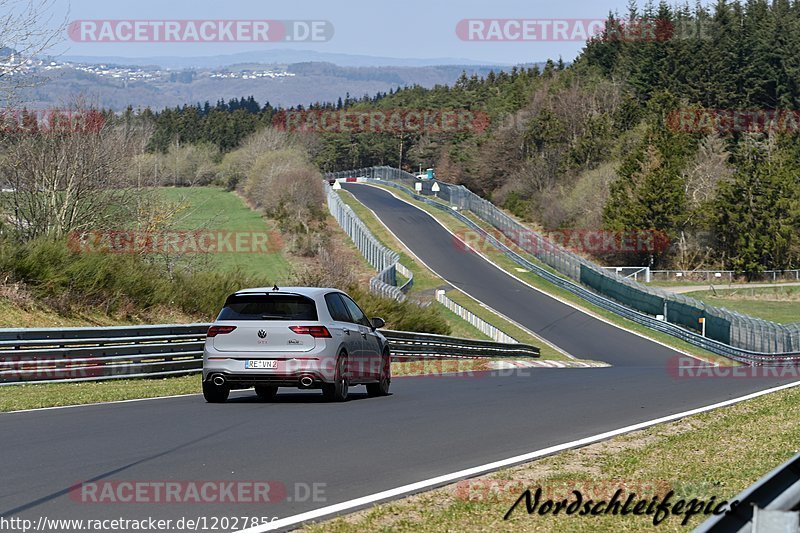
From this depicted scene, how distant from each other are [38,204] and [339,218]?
189ft

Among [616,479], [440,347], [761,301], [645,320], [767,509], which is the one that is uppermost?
[767,509]

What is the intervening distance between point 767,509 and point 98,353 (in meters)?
17.3

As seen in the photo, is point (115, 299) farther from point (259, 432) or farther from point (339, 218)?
point (339, 218)

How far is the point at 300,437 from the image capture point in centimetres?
1138

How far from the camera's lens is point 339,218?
9156 cm

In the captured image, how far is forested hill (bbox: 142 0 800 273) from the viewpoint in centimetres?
9425

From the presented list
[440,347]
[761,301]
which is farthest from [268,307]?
[761,301]

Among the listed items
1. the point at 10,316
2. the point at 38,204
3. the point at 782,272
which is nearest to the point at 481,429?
the point at 10,316

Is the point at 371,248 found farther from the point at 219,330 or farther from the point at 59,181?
the point at 219,330

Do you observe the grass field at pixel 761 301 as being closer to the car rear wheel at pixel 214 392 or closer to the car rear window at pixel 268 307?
the car rear window at pixel 268 307

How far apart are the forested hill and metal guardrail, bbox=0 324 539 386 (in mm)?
73946

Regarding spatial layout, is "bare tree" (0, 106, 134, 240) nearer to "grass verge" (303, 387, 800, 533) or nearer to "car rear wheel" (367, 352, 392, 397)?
"car rear wheel" (367, 352, 392, 397)

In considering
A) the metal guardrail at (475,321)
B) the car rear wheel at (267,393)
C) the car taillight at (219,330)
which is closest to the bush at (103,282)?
the car rear wheel at (267,393)

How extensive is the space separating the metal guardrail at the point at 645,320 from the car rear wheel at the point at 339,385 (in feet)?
121
